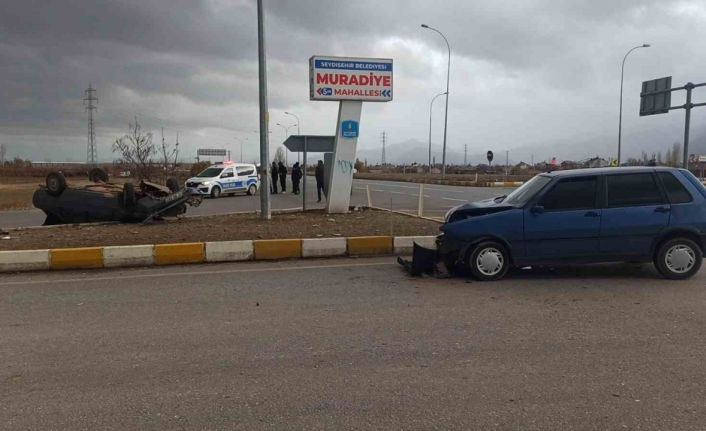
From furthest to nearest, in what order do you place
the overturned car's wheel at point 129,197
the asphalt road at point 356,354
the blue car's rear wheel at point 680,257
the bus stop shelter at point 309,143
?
1. the bus stop shelter at point 309,143
2. the overturned car's wheel at point 129,197
3. the blue car's rear wheel at point 680,257
4. the asphalt road at point 356,354

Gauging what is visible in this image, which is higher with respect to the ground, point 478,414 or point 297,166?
point 297,166

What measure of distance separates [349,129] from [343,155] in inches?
29.4

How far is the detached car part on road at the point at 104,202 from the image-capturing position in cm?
1303

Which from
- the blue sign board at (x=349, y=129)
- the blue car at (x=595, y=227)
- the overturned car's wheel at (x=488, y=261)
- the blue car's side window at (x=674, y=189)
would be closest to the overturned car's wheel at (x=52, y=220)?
the blue sign board at (x=349, y=129)

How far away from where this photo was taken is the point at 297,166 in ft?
85.7

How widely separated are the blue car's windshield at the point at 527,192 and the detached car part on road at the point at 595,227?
0.37ft

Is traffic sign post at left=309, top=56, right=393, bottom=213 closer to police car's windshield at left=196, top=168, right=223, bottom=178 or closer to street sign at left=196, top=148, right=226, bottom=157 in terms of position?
police car's windshield at left=196, top=168, right=223, bottom=178

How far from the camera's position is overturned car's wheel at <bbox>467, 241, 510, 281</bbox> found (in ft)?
23.6

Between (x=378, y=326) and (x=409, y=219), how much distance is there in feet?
26.5

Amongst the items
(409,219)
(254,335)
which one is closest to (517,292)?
(254,335)

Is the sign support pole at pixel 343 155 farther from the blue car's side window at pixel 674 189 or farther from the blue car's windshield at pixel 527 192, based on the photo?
the blue car's side window at pixel 674 189

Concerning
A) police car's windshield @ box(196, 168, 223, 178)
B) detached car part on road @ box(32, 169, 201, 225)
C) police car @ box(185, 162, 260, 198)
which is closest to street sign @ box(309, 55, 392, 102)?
detached car part on road @ box(32, 169, 201, 225)

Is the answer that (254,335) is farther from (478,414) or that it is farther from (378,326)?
(478,414)

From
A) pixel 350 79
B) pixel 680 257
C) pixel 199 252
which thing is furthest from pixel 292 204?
pixel 680 257
